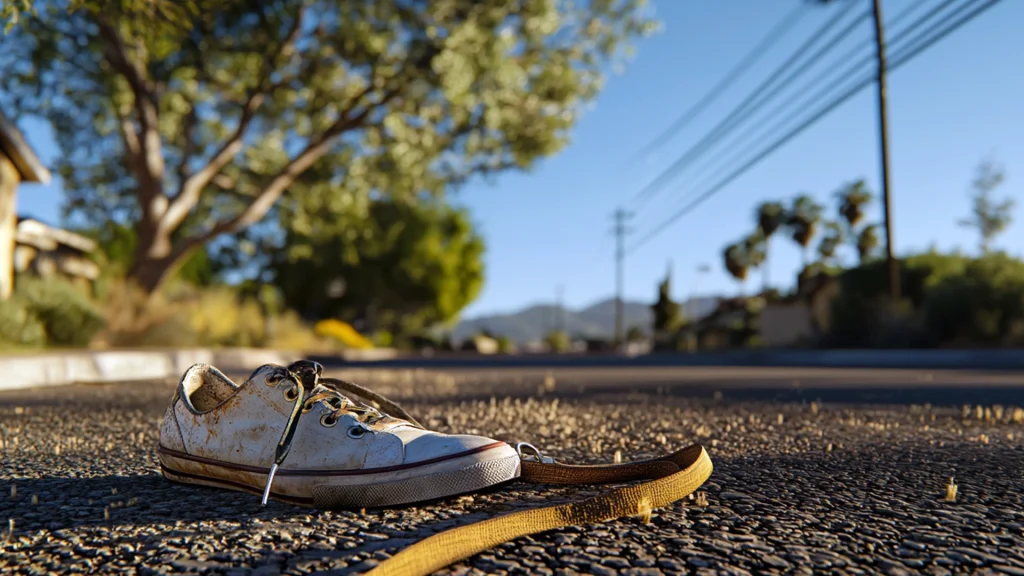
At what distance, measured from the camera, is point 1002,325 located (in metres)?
20.4

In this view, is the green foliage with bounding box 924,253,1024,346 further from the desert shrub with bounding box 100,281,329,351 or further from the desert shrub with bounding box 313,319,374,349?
the desert shrub with bounding box 313,319,374,349

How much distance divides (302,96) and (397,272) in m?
29.2

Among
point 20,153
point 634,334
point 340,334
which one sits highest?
point 20,153

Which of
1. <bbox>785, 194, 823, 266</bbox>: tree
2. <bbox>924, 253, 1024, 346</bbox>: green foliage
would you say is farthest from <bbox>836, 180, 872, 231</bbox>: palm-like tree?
<bbox>924, 253, 1024, 346</bbox>: green foliage

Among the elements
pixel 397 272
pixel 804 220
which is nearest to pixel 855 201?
pixel 804 220

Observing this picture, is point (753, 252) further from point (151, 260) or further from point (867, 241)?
point (151, 260)

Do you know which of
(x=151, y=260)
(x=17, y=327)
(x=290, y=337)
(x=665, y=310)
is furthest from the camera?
(x=665, y=310)

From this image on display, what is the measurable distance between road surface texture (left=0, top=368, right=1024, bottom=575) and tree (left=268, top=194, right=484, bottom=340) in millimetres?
42597

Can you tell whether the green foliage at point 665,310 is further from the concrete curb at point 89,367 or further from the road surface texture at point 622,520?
the road surface texture at point 622,520

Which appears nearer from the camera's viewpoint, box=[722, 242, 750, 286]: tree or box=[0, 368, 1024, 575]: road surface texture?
box=[0, 368, 1024, 575]: road surface texture

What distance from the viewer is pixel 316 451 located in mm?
2213

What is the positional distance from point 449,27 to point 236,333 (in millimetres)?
9616

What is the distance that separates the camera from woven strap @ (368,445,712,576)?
1.65 meters

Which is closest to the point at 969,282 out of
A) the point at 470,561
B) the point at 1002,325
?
the point at 1002,325
